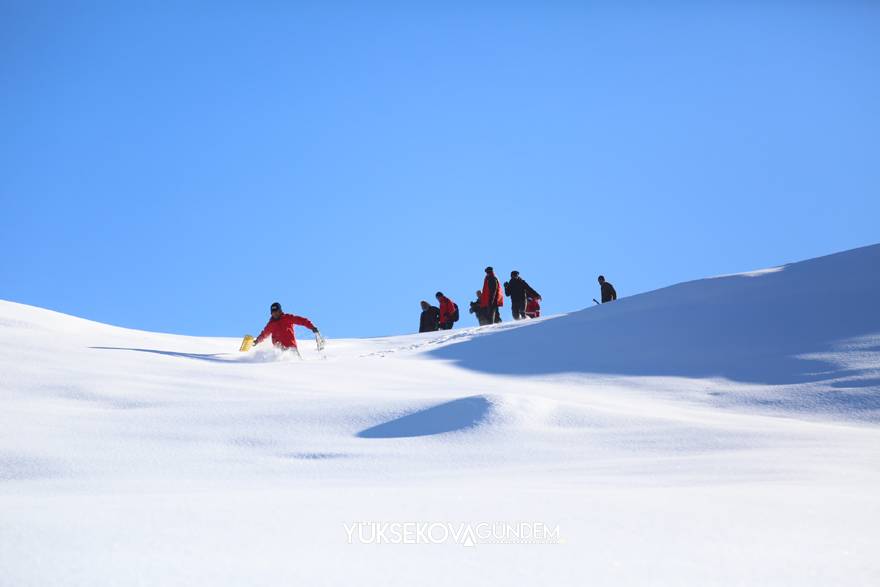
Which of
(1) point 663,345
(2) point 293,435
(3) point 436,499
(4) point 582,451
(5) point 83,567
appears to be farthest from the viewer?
(1) point 663,345

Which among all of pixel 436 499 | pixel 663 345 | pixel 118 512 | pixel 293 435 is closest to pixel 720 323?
pixel 663 345

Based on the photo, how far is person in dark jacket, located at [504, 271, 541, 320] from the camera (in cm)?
2027

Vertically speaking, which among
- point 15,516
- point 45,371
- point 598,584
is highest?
point 45,371

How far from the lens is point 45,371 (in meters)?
9.84

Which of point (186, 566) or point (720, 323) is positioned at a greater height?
point (720, 323)

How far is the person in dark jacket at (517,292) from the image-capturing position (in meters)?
20.3

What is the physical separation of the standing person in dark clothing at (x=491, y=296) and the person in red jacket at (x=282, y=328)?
22.2 feet

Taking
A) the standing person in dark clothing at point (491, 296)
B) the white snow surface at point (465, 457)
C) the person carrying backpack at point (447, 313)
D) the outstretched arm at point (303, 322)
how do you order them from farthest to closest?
the person carrying backpack at point (447, 313) < the standing person in dark clothing at point (491, 296) < the outstretched arm at point (303, 322) < the white snow surface at point (465, 457)

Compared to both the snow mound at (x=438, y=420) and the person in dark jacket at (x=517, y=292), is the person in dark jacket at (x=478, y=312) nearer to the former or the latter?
the person in dark jacket at (x=517, y=292)

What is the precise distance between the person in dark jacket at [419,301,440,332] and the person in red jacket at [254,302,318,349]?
23.6 ft

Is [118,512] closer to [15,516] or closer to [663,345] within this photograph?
[15,516]

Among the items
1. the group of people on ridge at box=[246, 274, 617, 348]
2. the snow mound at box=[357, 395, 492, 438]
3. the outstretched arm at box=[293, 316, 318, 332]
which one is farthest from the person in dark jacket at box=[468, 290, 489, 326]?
the snow mound at box=[357, 395, 492, 438]

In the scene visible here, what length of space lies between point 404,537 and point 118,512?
4.22 feet

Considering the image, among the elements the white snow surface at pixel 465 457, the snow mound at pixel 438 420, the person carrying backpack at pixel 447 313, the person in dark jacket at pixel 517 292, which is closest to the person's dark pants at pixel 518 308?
Result: the person in dark jacket at pixel 517 292
